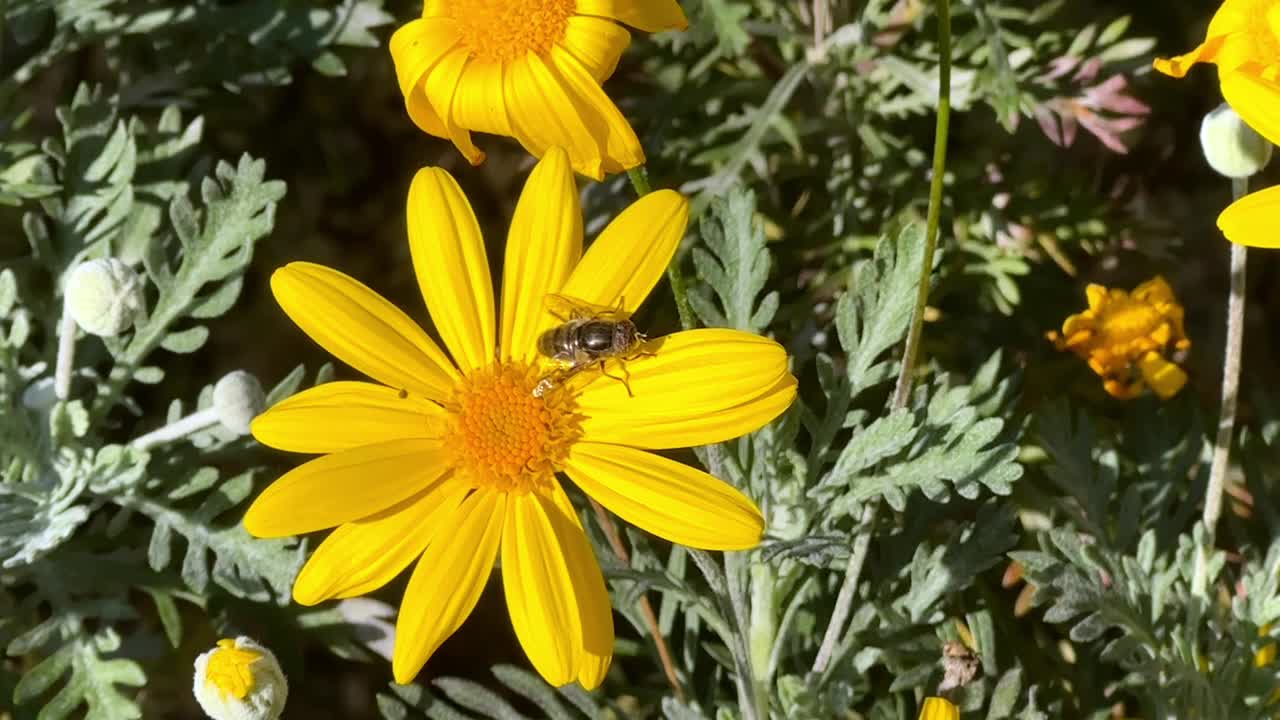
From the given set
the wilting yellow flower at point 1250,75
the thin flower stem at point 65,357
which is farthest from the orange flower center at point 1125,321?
the thin flower stem at point 65,357

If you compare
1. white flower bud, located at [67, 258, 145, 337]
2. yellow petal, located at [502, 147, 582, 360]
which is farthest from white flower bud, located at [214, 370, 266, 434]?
yellow petal, located at [502, 147, 582, 360]

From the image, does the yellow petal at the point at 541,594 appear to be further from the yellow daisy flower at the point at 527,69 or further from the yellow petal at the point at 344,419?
the yellow daisy flower at the point at 527,69

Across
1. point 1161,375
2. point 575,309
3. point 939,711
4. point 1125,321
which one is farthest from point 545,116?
point 1161,375

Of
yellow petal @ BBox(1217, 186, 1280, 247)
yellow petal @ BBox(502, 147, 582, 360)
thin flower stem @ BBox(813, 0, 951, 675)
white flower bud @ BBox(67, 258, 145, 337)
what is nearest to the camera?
yellow petal @ BBox(1217, 186, 1280, 247)

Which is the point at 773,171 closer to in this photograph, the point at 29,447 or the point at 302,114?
the point at 302,114

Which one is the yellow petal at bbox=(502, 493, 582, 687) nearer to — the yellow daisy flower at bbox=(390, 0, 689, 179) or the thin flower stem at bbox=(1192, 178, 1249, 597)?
the yellow daisy flower at bbox=(390, 0, 689, 179)

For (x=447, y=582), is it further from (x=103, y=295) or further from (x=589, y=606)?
(x=103, y=295)
